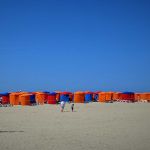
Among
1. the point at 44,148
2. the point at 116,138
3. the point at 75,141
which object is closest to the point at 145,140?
the point at 116,138

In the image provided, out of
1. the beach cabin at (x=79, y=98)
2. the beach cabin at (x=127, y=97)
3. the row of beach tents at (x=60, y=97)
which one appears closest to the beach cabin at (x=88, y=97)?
the row of beach tents at (x=60, y=97)

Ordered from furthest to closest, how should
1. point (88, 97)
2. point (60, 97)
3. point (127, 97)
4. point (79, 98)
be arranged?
point (88, 97), point (127, 97), point (60, 97), point (79, 98)

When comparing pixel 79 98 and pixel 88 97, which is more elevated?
pixel 88 97

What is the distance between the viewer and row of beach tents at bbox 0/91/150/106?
134 feet

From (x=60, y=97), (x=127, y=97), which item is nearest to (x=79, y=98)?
(x=60, y=97)

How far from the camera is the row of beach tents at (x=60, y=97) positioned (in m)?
40.8

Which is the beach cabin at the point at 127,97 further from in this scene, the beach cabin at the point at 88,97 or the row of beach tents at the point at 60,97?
the beach cabin at the point at 88,97

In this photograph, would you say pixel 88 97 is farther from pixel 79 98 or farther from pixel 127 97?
pixel 127 97

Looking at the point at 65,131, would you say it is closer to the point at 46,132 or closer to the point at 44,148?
the point at 46,132

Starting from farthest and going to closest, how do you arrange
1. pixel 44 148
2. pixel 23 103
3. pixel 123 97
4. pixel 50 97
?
pixel 123 97 < pixel 50 97 < pixel 23 103 < pixel 44 148

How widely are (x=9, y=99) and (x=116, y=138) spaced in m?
30.1

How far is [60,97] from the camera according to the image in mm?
46156

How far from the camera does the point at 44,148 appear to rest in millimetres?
11750

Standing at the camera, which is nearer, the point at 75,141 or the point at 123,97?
the point at 75,141
